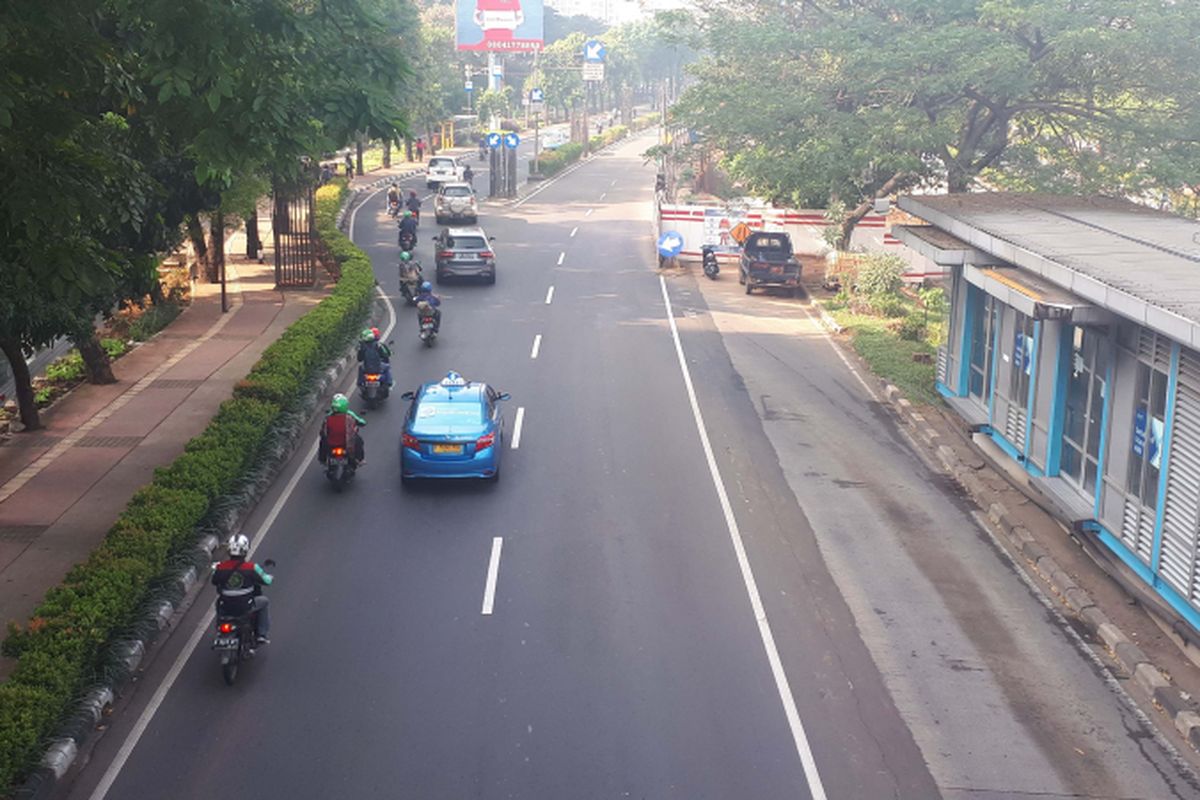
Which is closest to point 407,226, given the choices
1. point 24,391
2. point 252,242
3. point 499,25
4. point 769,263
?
point 252,242

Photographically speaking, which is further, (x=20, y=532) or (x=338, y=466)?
(x=338, y=466)

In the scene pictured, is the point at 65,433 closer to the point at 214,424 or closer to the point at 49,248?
the point at 214,424

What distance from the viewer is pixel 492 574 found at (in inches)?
607

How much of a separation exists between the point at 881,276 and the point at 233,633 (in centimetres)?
2459

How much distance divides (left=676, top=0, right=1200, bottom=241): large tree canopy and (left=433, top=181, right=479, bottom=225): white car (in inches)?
673

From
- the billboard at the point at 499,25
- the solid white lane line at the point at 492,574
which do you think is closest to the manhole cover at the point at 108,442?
the solid white lane line at the point at 492,574

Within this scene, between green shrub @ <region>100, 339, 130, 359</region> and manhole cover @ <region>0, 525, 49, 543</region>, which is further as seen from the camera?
green shrub @ <region>100, 339, 130, 359</region>

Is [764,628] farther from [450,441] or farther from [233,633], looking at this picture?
[450,441]

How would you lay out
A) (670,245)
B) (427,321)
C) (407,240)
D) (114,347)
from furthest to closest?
1. (670,245)
2. (407,240)
3. (427,321)
4. (114,347)

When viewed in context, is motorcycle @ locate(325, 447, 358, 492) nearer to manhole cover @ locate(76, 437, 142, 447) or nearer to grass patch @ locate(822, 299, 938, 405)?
manhole cover @ locate(76, 437, 142, 447)

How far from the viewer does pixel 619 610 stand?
47.1ft

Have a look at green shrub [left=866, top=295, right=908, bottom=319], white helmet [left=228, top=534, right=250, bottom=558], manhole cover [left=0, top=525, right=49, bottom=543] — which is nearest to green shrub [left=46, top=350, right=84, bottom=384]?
manhole cover [left=0, top=525, right=49, bottom=543]

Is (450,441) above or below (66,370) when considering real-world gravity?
above

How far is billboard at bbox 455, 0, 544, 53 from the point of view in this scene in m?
82.8
